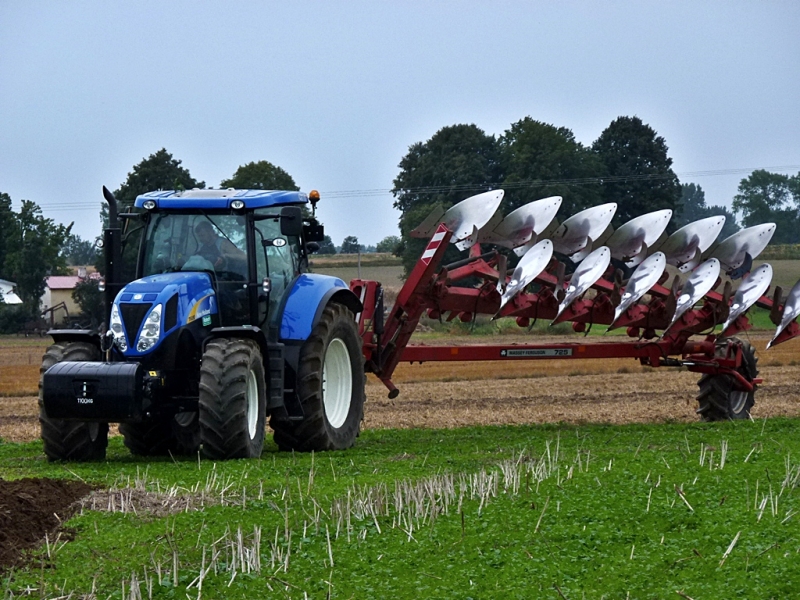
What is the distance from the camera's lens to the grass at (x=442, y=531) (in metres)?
5.16

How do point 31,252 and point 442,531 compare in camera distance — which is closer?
point 442,531

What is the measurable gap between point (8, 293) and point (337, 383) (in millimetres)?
49879

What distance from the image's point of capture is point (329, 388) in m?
11.0

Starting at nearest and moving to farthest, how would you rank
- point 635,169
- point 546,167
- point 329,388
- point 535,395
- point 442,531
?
point 442,531, point 329,388, point 535,395, point 546,167, point 635,169

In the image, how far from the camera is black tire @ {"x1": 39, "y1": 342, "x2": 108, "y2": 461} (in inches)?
372

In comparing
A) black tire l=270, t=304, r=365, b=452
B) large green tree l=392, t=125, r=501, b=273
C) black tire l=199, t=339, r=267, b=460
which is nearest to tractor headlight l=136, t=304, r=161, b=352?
black tire l=199, t=339, r=267, b=460

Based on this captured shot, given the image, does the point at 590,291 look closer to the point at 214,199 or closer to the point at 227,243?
the point at 227,243

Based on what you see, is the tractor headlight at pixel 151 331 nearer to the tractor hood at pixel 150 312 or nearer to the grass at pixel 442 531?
the tractor hood at pixel 150 312

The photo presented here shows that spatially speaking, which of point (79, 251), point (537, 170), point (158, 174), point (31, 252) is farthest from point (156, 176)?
point (79, 251)

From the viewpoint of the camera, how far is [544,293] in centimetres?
1210

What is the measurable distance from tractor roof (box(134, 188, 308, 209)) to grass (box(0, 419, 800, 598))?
2.30 meters

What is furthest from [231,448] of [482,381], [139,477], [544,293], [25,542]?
[482,381]

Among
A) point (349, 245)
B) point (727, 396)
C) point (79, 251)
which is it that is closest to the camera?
point (727, 396)

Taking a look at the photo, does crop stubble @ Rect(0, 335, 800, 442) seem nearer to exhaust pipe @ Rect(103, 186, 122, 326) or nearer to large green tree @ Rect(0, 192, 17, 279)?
exhaust pipe @ Rect(103, 186, 122, 326)
